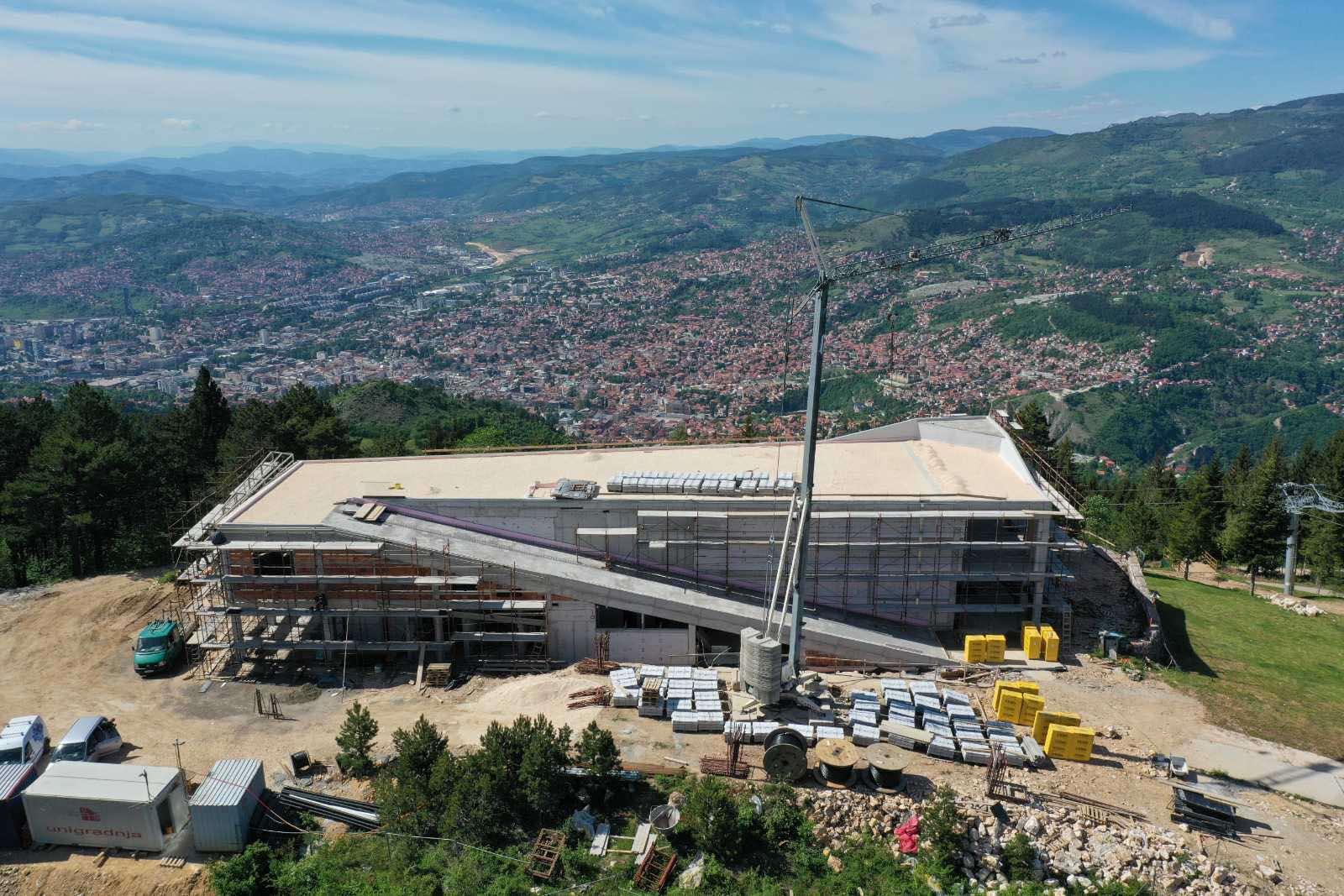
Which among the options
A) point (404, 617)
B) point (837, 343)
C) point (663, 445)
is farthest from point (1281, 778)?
point (837, 343)

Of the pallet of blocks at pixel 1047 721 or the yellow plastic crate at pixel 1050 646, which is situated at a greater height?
the pallet of blocks at pixel 1047 721

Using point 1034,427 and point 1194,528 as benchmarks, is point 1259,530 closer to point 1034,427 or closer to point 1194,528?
point 1194,528

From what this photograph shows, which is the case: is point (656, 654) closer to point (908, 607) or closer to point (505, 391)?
point (908, 607)

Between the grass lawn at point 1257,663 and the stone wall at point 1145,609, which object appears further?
the stone wall at point 1145,609

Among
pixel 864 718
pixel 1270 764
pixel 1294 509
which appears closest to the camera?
pixel 1270 764

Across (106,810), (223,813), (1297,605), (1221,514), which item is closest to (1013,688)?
(223,813)

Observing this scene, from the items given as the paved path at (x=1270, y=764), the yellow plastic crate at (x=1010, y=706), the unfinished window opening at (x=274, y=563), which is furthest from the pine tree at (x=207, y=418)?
the paved path at (x=1270, y=764)

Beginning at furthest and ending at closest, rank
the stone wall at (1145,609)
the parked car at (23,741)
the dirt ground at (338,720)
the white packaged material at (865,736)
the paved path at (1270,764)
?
the stone wall at (1145,609) < the white packaged material at (865,736) < the parked car at (23,741) < the paved path at (1270,764) < the dirt ground at (338,720)

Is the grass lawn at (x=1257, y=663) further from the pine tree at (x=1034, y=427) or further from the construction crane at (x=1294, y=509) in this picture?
the pine tree at (x=1034, y=427)
